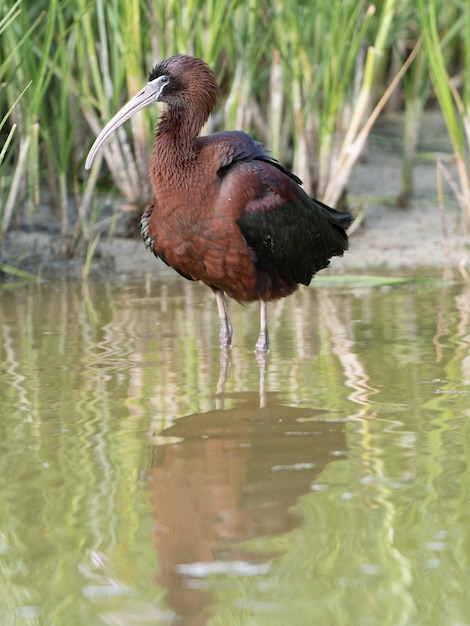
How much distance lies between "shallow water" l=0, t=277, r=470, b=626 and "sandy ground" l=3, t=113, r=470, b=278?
1647mm

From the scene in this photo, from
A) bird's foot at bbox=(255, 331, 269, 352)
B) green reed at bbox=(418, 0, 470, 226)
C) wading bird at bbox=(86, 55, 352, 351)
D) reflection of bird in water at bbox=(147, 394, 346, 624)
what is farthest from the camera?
green reed at bbox=(418, 0, 470, 226)

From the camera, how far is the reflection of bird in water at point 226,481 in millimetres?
2793

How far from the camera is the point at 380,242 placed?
830 centimetres

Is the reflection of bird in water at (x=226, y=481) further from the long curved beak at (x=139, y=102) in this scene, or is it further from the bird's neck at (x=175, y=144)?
the long curved beak at (x=139, y=102)

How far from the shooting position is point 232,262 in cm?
508

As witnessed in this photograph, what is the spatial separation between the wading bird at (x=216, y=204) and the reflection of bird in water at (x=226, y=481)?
852 millimetres

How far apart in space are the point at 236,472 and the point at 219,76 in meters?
4.64

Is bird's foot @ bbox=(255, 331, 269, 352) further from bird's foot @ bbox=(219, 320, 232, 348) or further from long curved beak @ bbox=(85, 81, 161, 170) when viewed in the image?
long curved beak @ bbox=(85, 81, 161, 170)

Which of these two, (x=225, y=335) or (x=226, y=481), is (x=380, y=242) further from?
(x=226, y=481)

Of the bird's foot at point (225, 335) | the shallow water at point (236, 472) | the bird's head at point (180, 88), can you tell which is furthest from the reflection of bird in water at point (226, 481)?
the bird's head at point (180, 88)

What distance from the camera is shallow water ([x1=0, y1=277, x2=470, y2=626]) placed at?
259cm

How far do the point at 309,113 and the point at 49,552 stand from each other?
5483mm

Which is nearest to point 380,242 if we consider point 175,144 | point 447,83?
point 447,83

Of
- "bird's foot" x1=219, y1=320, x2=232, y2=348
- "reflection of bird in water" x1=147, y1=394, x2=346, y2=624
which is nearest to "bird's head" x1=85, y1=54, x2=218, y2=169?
"bird's foot" x1=219, y1=320, x2=232, y2=348
